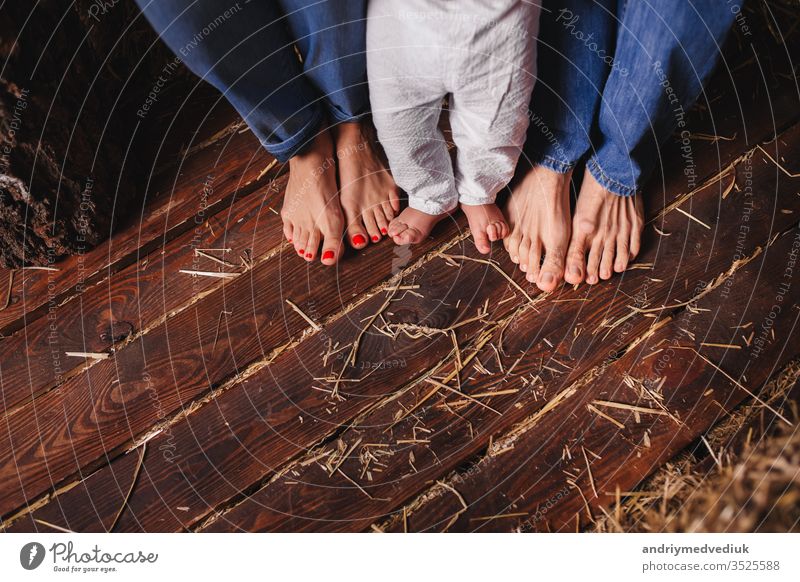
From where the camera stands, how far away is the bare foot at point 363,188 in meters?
0.94

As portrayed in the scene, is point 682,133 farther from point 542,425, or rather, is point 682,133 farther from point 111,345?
point 111,345

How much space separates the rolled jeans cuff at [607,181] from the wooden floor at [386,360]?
0.09 meters

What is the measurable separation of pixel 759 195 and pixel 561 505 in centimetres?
59

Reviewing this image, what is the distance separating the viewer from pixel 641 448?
33.3 inches

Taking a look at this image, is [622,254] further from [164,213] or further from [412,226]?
[164,213]

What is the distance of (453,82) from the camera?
2.23 feet

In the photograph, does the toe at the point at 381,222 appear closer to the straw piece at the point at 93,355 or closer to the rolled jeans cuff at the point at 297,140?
the rolled jeans cuff at the point at 297,140

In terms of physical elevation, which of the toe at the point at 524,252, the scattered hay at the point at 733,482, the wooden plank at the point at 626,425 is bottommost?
the scattered hay at the point at 733,482

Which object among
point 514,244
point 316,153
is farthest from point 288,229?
point 514,244

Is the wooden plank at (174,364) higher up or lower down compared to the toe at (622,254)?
higher up

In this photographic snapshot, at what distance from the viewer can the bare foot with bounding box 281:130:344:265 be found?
93cm
